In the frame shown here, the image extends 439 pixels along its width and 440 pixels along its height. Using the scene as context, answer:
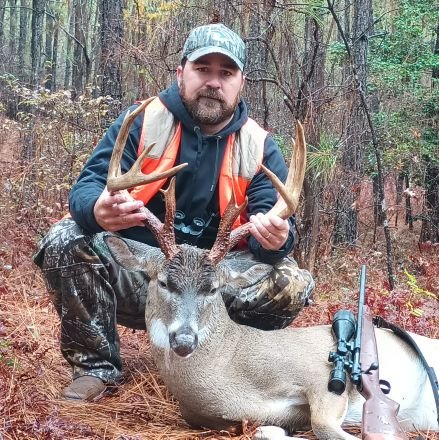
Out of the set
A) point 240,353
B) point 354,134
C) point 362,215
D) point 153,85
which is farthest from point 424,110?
point 240,353

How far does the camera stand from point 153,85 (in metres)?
7.80

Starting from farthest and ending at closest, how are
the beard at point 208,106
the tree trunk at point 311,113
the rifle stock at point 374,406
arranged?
the tree trunk at point 311,113 < the beard at point 208,106 < the rifle stock at point 374,406

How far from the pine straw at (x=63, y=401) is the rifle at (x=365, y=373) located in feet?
1.31

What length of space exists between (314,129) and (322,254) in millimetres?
1588

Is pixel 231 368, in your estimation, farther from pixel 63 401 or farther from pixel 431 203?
pixel 431 203

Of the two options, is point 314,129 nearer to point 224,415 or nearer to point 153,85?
point 153,85

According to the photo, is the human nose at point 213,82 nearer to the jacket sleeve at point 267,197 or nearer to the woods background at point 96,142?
the jacket sleeve at point 267,197

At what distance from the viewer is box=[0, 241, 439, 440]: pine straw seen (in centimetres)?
333

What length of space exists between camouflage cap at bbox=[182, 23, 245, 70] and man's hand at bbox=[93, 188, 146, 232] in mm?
1233

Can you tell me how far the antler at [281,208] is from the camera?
144 inches

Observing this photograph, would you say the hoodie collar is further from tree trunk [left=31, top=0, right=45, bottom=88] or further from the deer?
tree trunk [left=31, top=0, right=45, bottom=88]

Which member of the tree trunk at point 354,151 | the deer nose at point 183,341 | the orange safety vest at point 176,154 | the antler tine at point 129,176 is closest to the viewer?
the deer nose at point 183,341

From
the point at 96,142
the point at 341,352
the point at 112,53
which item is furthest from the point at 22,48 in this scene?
the point at 341,352

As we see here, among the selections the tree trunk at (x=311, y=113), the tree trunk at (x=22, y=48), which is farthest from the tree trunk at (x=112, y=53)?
the tree trunk at (x=22, y=48)
